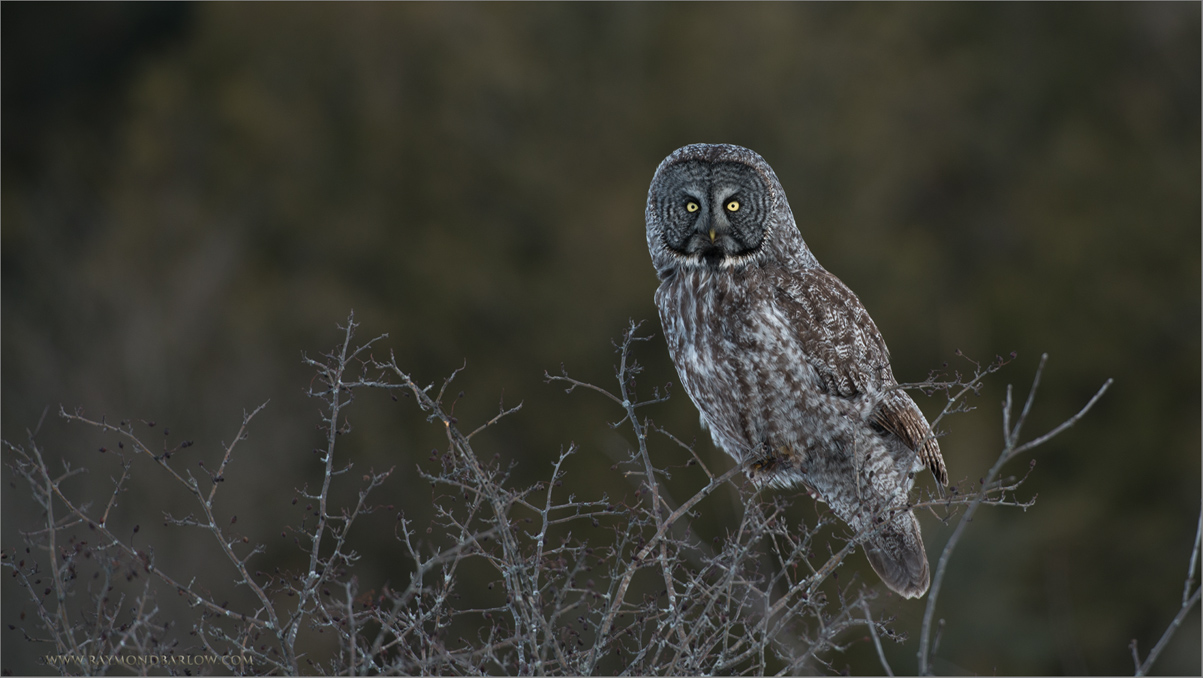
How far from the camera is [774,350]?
3822mm

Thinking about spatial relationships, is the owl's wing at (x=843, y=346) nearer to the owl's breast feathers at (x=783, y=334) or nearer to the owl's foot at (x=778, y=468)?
the owl's breast feathers at (x=783, y=334)

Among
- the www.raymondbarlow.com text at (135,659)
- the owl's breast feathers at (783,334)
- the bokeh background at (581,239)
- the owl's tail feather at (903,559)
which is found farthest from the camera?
the bokeh background at (581,239)

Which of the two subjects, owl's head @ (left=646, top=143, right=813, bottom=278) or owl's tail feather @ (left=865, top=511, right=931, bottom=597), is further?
owl's tail feather @ (left=865, top=511, right=931, bottom=597)

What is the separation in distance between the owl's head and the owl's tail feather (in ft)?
3.59

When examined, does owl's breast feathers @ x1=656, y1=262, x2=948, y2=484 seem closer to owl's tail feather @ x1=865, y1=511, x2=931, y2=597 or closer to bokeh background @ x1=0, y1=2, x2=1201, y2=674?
owl's tail feather @ x1=865, y1=511, x2=931, y2=597

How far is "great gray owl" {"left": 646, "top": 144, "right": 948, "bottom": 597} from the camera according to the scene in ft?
12.7

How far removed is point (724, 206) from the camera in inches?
159

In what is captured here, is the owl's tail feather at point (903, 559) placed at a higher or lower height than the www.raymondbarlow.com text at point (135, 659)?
lower

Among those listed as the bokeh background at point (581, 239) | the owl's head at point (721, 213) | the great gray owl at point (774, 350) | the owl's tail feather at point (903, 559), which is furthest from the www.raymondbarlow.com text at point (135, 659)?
the bokeh background at point (581, 239)

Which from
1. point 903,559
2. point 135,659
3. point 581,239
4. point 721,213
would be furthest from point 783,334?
point 581,239

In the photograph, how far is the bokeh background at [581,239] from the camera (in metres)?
11.8

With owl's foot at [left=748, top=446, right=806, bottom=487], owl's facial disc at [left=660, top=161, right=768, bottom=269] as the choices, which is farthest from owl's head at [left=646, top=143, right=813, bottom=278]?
owl's foot at [left=748, top=446, right=806, bottom=487]

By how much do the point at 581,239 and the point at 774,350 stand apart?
8.95m

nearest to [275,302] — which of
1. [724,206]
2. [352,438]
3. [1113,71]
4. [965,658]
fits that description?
[352,438]
